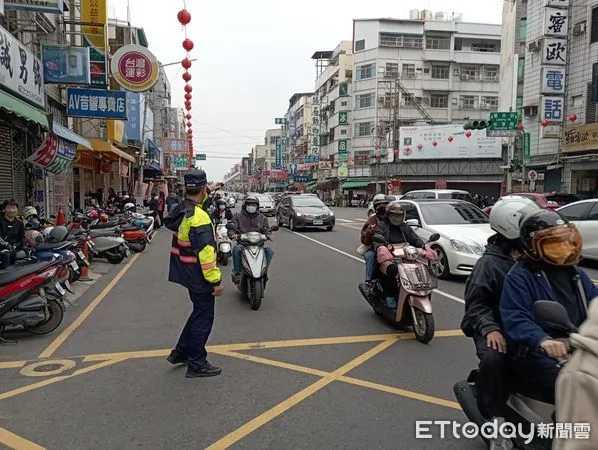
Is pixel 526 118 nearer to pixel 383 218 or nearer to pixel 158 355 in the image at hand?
pixel 383 218

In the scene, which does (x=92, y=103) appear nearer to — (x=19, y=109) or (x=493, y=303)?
(x=19, y=109)

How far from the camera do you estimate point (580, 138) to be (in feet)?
71.6

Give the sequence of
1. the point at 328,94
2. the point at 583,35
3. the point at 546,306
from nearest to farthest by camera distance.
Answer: the point at 546,306
the point at 583,35
the point at 328,94

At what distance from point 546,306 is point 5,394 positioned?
13.6 ft

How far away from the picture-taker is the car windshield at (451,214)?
1005 cm

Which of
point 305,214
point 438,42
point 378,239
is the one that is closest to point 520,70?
point 305,214

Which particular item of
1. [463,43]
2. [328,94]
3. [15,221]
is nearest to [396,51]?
[463,43]

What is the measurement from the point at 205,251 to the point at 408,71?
55768 millimetres

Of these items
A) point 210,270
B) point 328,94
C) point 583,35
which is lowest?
point 210,270

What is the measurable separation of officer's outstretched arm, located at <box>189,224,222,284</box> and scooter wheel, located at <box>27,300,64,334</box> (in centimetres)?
270

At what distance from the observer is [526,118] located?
2809cm

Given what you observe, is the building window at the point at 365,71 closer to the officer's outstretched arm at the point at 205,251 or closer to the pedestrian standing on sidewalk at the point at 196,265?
the pedestrian standing on sidewalk at the point at 196,265

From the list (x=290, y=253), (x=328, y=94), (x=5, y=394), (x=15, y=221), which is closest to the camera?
(x=5, y=394)
